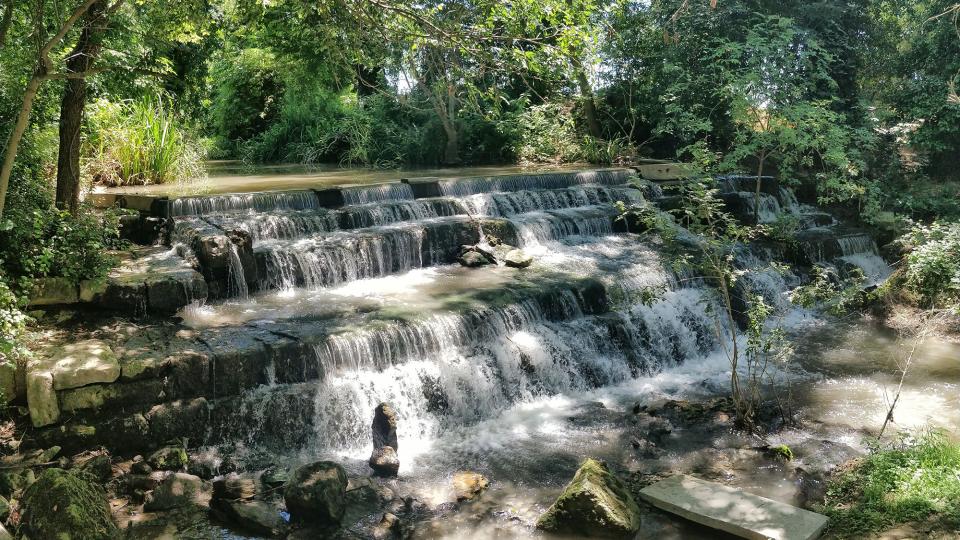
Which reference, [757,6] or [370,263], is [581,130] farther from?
[370,263]

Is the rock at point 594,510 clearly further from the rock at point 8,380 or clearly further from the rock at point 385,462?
the rock at point 8,380

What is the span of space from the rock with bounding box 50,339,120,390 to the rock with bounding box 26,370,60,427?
0.06m

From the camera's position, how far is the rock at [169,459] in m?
5.49

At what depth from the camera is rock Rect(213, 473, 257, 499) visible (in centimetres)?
506

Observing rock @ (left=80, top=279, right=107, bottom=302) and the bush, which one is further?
the bush

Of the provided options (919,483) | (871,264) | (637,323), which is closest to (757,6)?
(871,264)

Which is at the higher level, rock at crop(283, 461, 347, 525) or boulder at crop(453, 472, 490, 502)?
rock at crop(283, 461, 347, 525)

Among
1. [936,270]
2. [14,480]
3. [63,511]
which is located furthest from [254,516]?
[936,270]

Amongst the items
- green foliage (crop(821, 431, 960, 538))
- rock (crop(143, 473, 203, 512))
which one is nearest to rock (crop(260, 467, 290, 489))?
rock (crop(143, 473, 203, 512))

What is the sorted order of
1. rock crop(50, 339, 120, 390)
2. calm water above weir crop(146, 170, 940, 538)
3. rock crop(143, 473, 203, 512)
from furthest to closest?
calm water above weir crop(146, 170, 940, 538) → rock crop(50, 339, 120, 390) → rock crop(143, 473, 203, 512)

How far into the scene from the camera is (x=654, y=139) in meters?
17.6

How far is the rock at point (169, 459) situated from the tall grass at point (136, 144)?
5955 millimetres

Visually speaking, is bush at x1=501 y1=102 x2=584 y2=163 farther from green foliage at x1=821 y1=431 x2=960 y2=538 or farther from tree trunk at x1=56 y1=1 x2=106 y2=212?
green foliage at x1=821 y1=431 x2=960 y2=538

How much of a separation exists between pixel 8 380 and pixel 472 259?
5571mm
